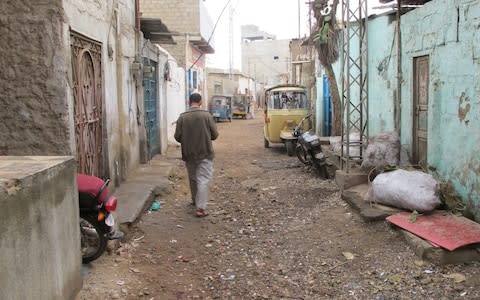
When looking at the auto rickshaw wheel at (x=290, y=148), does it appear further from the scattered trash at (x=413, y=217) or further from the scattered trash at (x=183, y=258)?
the scattered trash at (x=183, y=258)

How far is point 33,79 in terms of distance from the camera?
524 centimetres

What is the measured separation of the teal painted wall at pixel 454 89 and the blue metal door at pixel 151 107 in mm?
5850

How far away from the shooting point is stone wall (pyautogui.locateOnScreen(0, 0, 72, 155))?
5176 millimetres

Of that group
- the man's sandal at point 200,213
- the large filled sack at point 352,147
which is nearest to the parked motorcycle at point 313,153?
the large filled sack at point 352,147

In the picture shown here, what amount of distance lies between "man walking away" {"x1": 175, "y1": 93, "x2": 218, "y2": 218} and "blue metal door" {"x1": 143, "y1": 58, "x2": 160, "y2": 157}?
3732mm

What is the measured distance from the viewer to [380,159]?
26.2 ft

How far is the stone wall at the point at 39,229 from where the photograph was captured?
2730 mm

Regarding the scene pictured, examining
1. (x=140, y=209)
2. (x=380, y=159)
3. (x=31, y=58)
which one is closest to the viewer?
(x=31, y=58)

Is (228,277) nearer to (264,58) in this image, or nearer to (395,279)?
(395,279)

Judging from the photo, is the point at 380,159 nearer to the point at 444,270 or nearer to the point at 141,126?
the point at 444,270

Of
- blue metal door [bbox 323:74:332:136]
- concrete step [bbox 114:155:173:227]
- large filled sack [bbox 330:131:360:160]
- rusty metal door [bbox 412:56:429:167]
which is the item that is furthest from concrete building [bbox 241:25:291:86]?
rusty metal door [bbox 412:56:429:167]

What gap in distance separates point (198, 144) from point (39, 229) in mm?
4069

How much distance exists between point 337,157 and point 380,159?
68.7 inches

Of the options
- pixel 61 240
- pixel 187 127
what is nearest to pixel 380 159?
pixel 187 127
